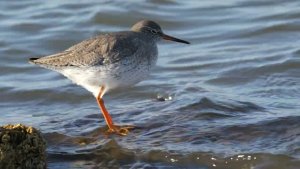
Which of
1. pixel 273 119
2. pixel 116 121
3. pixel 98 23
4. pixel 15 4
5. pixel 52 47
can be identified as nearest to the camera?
pixel 273 119

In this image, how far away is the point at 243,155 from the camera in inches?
264

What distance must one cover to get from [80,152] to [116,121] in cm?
121

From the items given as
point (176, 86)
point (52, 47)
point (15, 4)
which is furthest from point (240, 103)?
point (15, 4)

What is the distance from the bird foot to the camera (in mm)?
7797

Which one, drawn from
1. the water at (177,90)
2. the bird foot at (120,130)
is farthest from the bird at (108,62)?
the water at (177,90)

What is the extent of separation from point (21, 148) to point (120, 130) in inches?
81.4

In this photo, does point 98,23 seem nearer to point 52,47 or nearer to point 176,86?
point 52,47

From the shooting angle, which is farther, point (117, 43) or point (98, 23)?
point (98, 23)

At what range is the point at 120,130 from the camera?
7.86m

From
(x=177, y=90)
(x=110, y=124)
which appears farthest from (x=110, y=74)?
(x=177, y=90)

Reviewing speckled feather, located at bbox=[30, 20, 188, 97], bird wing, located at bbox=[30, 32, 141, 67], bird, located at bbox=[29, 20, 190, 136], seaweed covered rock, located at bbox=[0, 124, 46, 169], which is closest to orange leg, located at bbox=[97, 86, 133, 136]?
bird, located at bbox=[29, 20, 190, 136]

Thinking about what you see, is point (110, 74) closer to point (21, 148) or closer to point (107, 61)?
point (107, 61)

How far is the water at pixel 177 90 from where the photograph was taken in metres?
7.04

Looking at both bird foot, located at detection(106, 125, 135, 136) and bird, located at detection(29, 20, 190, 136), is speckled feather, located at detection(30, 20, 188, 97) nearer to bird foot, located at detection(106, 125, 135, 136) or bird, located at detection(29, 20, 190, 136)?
bird, located at detection(29, 20, 190, 136)
